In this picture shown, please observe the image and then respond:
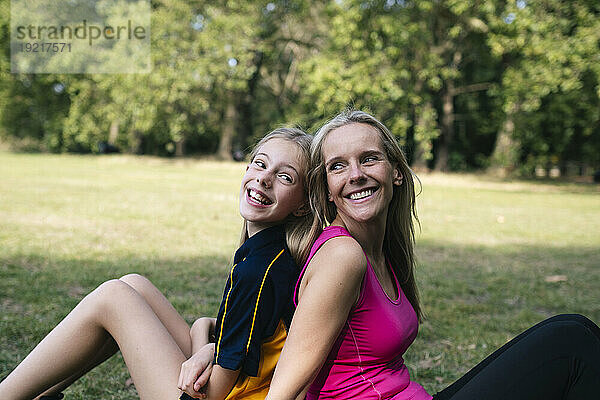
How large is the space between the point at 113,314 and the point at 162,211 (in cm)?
870

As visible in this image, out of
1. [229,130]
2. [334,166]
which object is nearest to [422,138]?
[229,130]

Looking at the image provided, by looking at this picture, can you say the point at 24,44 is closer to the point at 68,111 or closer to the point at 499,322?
the point at 68,111

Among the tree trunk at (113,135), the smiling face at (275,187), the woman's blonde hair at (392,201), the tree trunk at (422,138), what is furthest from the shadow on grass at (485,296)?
the tree trunk at (113,135)

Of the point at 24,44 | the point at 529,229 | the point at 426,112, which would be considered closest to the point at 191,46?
the point at 426,112

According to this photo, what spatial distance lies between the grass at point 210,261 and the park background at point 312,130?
0.03 metres

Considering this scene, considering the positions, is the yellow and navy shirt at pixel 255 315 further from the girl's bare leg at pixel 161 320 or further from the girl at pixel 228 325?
the girl's bare leg at pixel 161 320

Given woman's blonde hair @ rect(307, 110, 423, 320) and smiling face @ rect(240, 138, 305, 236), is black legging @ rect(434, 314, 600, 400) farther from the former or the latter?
smiling face @ rect(240, 138, 305, 236)

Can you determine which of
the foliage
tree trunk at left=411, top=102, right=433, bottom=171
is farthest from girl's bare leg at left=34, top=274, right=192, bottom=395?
tree trunk at left=411, top=102, right=433, bottom=171

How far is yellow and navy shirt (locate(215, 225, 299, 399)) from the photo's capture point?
77.0 inches

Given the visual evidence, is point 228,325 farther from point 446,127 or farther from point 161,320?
point 446,127

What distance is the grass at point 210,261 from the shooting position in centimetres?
425

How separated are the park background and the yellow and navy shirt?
0.90 metres

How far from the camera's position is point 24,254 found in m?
6.54

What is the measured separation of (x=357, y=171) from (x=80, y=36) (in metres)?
31.5
